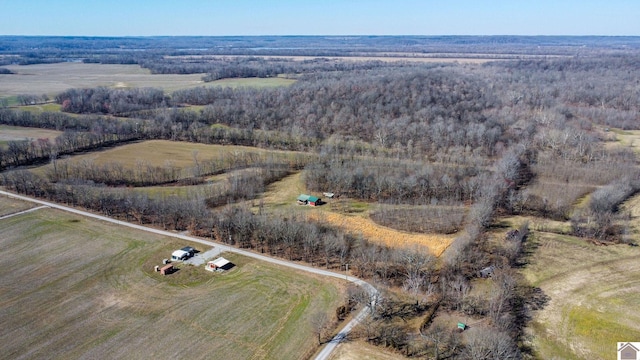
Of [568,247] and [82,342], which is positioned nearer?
[82,342]

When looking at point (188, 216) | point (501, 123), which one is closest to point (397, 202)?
point (188, 216)

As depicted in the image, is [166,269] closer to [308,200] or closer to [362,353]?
[362,353]

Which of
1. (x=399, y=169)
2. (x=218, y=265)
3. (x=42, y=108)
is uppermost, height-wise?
(x=42, y=108)

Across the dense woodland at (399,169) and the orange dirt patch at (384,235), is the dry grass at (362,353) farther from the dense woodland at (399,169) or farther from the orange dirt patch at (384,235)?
the orange dirt patch at (384,235)

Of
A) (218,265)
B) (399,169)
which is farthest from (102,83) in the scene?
(218,265)

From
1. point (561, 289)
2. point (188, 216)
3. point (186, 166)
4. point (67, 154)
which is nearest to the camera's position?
point (561, 289)

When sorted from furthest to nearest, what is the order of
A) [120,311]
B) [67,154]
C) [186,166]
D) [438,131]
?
[438,131]
[67,154]
[186,166]
[120,311]

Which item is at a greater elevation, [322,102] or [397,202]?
[322,102]

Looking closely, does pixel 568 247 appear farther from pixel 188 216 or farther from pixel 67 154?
pixel 67 154
